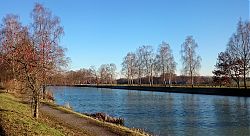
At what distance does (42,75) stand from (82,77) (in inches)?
6971

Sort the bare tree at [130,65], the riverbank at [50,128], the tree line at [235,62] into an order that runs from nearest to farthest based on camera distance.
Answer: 1. the riverbank at [50,128]
2. the tree line at [235,62]
3. the bare tree at [130,65]

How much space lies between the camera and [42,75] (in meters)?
21.8

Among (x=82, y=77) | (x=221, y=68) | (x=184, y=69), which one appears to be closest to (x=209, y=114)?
(x=221, y=68)

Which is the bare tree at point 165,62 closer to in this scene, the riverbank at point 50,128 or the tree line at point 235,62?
the tree line at point 235,62

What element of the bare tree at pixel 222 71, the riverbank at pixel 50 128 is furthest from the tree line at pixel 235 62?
the riverbank at pixel 50 128

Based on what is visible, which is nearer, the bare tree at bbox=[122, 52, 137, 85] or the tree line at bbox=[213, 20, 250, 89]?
the tree line at bbox=[213, 20, 250, 89]

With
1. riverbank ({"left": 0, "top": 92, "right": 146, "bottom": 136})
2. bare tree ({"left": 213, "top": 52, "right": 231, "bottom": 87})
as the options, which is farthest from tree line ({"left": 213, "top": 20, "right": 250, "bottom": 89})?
riverbank ({"left": 0, "top": 92, "right": 146, "bottom": 136})

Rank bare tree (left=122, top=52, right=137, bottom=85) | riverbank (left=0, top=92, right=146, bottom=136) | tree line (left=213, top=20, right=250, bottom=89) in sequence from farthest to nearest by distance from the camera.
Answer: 1. bare tree (left=122, top=52, right=137, bottom=85)
2. tree line (left=213, top=20, right=250, bottom=89)
3. riverbank (left=0, top=92, right=146, bottom=136)

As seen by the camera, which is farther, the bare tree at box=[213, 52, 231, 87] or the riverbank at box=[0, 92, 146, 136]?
the bare tree at box=[213, 52, 231, 87]

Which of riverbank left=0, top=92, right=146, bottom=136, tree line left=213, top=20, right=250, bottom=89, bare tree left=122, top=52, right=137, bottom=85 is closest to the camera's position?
riverbank left=0, top=92, right=146, bottom=136

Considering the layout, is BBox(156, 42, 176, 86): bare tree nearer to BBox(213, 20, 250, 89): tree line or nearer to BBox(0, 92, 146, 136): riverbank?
BBox(213, 20, 250, 89): tree line

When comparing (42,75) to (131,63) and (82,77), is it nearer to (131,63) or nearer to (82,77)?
(131,63)

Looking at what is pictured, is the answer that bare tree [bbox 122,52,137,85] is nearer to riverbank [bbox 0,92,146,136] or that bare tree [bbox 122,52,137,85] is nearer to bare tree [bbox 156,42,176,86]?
bare tree [bbox 156,42,176,86]

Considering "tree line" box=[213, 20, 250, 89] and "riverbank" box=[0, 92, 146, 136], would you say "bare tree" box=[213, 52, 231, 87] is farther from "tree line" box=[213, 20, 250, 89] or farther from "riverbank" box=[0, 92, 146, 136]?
"riverbank" box=[0, 92, 146, 136]
